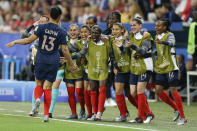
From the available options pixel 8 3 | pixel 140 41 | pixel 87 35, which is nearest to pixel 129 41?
pixel 140 41

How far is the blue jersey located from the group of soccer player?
17 millimetres

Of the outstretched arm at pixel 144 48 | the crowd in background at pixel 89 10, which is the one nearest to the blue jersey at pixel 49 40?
the outstretched arm at pixel 144 48

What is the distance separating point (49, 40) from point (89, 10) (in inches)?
454

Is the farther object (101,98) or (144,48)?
(101,98)

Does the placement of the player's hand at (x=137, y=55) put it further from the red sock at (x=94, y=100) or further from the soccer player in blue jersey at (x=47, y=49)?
the soccer player in blue jersey at (x=47, y=49)

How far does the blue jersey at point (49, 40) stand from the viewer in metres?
10.4

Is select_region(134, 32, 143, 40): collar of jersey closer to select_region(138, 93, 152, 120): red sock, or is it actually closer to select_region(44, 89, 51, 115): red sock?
select_region(138, 93, 152, 120): red sock

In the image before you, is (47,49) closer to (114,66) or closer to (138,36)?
(114,66)

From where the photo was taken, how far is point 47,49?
10.5m

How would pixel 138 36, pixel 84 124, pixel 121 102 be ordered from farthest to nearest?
pixel 121 102
pixel 138 36
pixel 84 124

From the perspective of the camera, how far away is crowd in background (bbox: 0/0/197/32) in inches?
750

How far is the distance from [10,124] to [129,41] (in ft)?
9.52

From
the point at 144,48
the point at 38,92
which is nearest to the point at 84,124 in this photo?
the point at 38,92

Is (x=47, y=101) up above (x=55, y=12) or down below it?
below
